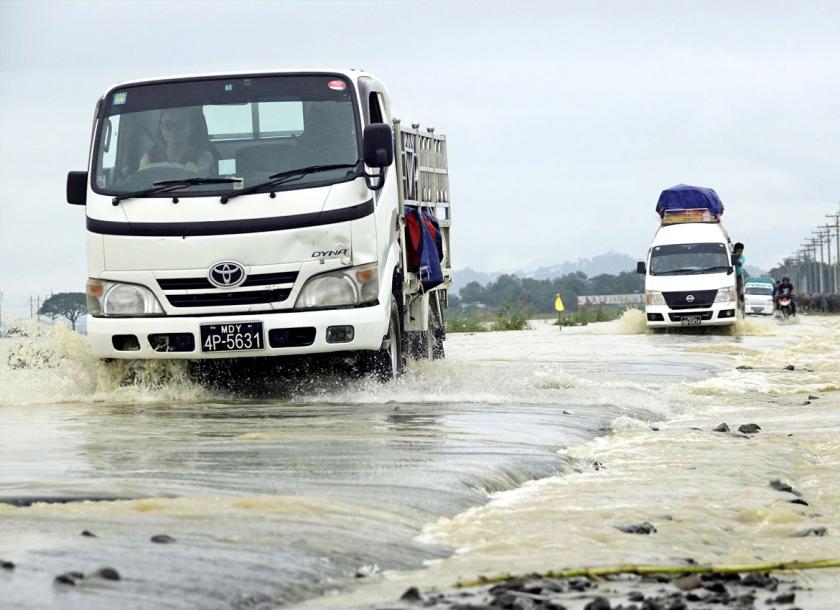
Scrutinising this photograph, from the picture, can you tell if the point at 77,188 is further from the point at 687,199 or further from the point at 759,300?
the point at 759,300

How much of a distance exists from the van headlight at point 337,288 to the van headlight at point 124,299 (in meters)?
1.09

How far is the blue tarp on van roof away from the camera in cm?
3300

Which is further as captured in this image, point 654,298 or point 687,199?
point 687,199

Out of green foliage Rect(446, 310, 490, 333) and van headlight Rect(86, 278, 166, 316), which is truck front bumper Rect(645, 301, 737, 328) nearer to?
green foliage Rect(446, 310, 490, 333)

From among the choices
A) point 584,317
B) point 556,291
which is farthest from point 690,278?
point 556,291

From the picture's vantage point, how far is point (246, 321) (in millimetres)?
10820

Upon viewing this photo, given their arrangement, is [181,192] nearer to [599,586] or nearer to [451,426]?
[451,426]

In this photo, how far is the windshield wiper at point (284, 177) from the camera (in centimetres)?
1085

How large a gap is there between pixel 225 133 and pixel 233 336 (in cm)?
162

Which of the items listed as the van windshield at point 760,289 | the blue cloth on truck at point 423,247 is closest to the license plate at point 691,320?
the blue cloth on truck at point 423,247

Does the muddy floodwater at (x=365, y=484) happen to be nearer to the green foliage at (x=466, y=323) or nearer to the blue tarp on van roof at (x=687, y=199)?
the blue tarp on van roof at (x=687, y=199)

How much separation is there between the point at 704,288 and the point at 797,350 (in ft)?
23.5

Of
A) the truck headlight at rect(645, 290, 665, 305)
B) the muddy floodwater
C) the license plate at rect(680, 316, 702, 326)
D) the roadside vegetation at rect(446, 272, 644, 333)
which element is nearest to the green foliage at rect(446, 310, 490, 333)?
the roadside vegetation at rect(446, 272, 644, 333)

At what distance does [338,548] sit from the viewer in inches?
182
